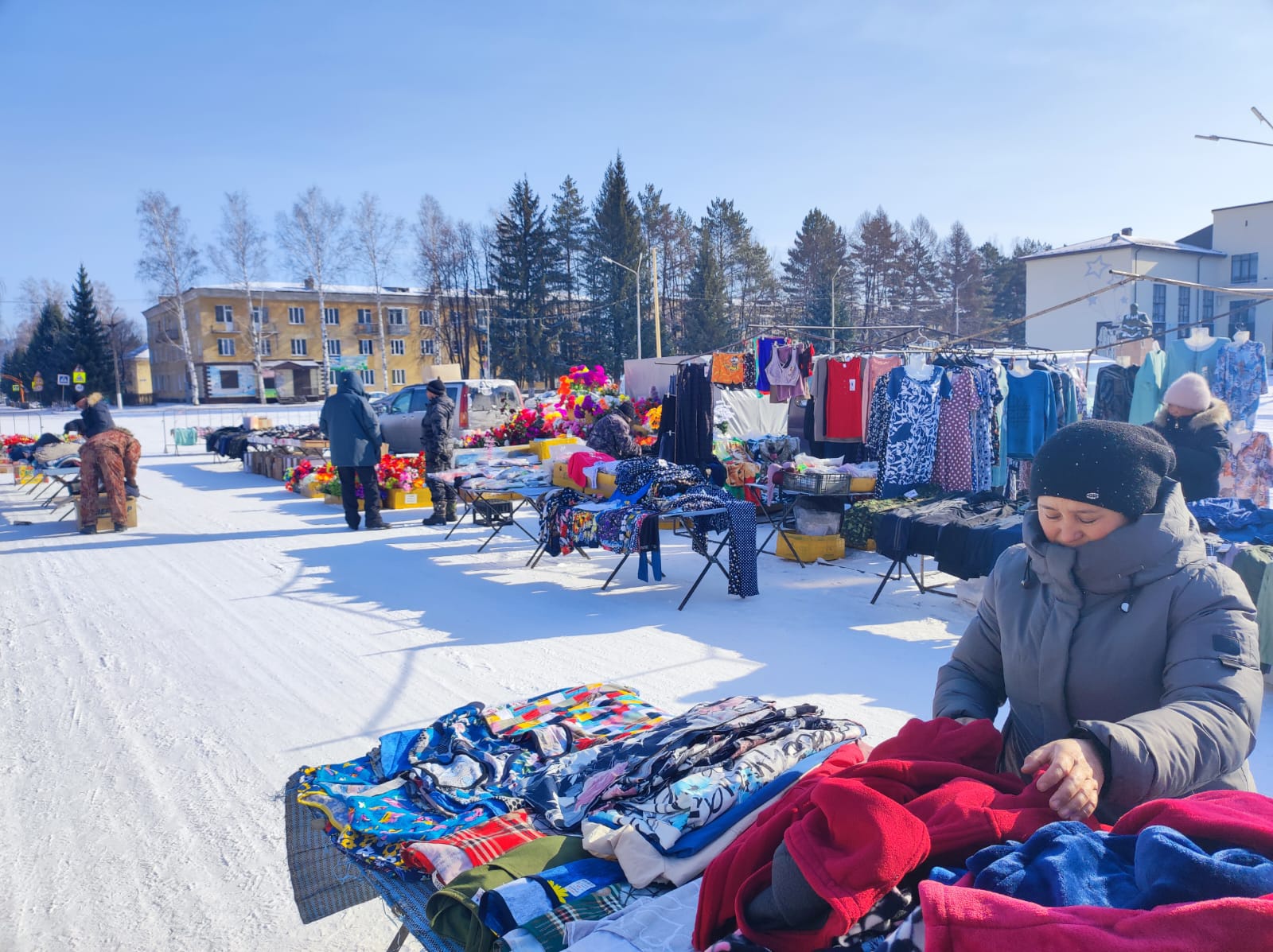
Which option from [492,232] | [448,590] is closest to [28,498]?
[448,590]

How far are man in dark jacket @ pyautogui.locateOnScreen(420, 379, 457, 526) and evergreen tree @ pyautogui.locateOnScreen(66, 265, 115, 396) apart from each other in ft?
173

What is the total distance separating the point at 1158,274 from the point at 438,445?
3705 cm

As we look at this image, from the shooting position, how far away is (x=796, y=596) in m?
6.89

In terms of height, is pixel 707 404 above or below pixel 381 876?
above

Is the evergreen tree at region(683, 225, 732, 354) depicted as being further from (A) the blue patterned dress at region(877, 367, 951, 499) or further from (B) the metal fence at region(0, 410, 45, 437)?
(A) the blue patterned dress at region(877, 367, 951, 499)

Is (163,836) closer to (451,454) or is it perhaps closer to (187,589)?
(187,589)

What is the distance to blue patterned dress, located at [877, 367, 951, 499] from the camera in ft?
27.2

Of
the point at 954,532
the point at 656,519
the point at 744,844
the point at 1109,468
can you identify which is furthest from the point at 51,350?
the point at 1109,468

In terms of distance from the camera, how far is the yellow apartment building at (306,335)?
5234 centimetres

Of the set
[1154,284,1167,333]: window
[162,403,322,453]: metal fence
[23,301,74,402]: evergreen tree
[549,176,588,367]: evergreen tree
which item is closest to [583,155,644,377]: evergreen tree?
[549,176,588,367]: evergreen tree

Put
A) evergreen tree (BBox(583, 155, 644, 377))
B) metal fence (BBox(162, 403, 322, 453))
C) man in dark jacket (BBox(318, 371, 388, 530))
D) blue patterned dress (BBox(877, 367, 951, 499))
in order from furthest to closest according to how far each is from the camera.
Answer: evergreen tree (BBox(583, 155, 644, 377)) < metal fence (BBox(162, 403, 322, 453)) < man in dark jacket (BBox(318, 371, 388, 530)) < blue patterned dress (BBox(877, 367, 951, 499))

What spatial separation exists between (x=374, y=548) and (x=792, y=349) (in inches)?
219

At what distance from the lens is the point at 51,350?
194 feet

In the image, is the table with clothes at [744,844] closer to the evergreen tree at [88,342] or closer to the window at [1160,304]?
the window at [1160,304]
